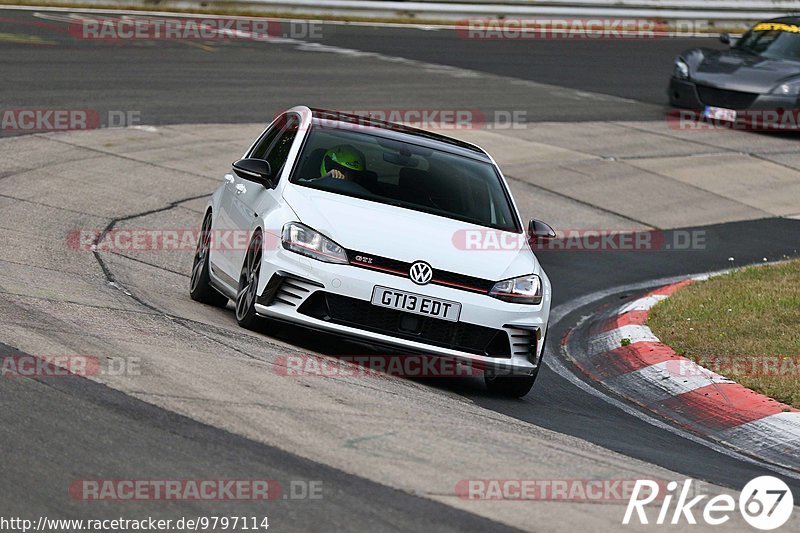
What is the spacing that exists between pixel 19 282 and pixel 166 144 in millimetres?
8081

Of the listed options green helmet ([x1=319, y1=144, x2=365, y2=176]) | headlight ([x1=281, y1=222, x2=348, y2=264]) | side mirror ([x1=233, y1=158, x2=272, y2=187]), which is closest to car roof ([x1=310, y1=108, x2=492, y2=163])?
green helmet ([x1=319, y1=144, x2=365, y2=176])

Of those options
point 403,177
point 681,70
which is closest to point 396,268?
point 403,177

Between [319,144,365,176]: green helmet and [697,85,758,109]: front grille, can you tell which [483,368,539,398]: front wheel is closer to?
[319,144,365,176]: green helmet

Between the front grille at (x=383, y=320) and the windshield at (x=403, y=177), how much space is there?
980 millimetres

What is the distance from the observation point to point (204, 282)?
9875 mm

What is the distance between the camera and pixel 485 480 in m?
5.91

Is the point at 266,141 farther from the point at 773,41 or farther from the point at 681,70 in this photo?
the point at 773,41

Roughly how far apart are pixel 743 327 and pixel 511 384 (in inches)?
106

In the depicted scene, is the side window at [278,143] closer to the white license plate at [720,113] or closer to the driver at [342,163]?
the driver at [342,163]

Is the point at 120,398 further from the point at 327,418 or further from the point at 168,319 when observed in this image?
the point at 168,319

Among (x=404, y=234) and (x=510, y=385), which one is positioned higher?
(x=404, y=234)

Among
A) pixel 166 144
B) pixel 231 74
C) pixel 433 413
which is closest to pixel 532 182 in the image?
pixel 166 144

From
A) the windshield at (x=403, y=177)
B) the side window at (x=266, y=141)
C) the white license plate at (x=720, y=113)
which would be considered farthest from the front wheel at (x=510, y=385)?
the white license plate at (x=720, y=113)

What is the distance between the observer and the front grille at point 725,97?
68.7ft
